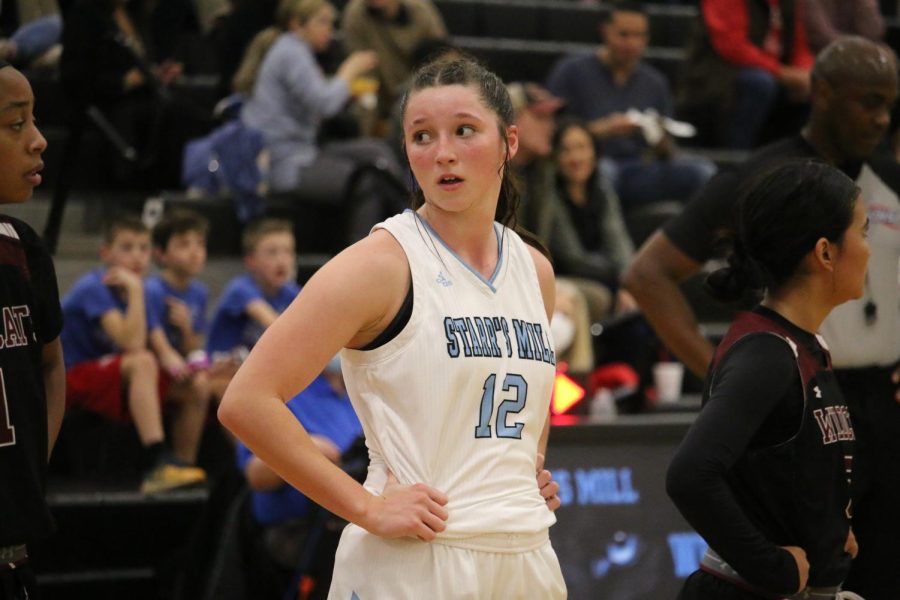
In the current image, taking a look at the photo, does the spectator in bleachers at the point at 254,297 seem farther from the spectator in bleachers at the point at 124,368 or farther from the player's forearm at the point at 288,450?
the player's forearm at the point at 288,450

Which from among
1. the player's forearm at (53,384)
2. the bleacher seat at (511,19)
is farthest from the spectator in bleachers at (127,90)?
the bleacher seat at (511,19)

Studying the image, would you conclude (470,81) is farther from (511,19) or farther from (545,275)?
(511,19)

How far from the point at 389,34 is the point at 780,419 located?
6.46 m

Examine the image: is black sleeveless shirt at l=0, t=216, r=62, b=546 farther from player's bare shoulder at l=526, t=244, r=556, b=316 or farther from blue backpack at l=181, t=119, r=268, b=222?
blue backpack at l=181, t=119, r=268, b=222

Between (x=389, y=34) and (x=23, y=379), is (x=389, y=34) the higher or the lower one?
the lower one

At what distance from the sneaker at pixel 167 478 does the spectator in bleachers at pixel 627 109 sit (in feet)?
12.7

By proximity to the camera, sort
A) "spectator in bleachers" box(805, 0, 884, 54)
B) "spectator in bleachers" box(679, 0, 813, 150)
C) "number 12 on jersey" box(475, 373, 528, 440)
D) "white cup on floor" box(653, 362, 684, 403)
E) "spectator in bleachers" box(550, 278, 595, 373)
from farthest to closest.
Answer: "spectator in bleachers" box(805, 0, 884, 54) < "spectator in bleachers" box(679, 0, 813, 150) < "white cup on floor" box(653, 362, 684, 403) < "spectator in bleachers" box(550, 278, 595, 373) < "number 12 on jersey" box(475, 373, 528, 440)

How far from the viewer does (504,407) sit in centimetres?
265

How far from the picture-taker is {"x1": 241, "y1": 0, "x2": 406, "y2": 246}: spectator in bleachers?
25.5 ft

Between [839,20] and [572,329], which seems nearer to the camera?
[572,329]

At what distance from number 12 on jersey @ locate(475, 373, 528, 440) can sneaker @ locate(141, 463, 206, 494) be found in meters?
3.60

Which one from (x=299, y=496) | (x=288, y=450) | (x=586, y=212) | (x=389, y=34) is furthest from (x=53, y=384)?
(x=389, y=34)

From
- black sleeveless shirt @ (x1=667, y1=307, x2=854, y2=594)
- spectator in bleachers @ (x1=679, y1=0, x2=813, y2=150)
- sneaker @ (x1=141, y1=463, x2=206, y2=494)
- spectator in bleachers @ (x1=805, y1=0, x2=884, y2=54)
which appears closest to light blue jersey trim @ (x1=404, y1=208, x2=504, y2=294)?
black sleeveless shirt @ (x1=667, y1=307, x2=854, y2=594)

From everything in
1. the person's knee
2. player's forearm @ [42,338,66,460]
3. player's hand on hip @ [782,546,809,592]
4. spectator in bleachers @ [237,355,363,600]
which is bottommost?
spectator in bleachers @ [237,355,363,600]
